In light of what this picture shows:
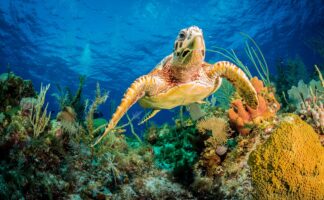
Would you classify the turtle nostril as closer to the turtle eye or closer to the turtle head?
the turtle head

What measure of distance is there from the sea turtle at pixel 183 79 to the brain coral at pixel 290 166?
44.0 inches

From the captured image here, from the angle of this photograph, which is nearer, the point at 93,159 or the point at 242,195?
the point at 242,195

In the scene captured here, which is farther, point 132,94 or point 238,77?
point 238,77

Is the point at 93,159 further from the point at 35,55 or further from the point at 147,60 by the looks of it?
the point at 35,55

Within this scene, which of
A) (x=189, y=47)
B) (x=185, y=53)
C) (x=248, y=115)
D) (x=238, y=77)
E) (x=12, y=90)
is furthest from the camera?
(x=12, y=90)

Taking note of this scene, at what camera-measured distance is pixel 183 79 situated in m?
3.77

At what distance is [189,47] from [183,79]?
2.33ft

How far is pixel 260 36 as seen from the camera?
27250 mm

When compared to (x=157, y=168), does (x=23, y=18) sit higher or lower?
higher

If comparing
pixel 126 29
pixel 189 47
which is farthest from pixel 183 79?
pixel 126 29

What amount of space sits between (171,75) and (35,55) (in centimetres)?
2896

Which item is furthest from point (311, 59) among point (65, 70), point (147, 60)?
point (65, 70)

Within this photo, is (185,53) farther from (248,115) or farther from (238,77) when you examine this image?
(248,115)

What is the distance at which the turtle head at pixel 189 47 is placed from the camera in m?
3.07
